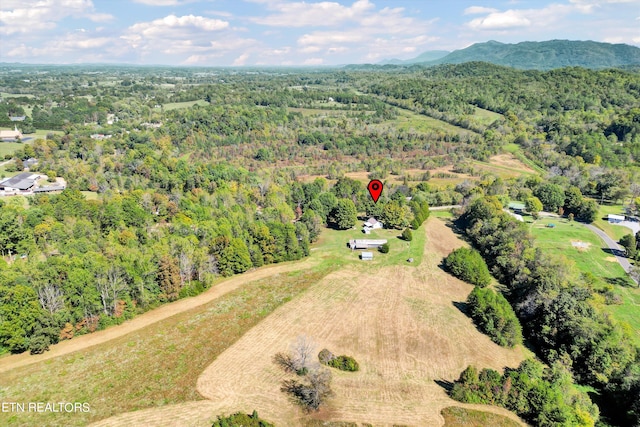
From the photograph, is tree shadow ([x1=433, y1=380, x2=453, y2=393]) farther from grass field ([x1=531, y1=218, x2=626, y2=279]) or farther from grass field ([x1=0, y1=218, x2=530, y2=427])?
grass field ([x1=531, y1=218, x2=626, y2=279])

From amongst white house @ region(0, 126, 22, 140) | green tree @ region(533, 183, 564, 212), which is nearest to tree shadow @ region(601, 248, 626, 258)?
green tree @ region(533, 183, 564, 212)

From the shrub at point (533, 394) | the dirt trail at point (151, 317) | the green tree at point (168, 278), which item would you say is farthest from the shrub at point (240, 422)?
the green tree at point (168, 278)

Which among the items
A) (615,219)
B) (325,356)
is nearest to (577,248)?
(615,219)

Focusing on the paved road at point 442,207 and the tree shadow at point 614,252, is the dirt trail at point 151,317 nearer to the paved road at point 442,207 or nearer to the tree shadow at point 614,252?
the paved road at point 442,207

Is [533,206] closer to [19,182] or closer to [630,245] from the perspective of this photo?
[630,245]

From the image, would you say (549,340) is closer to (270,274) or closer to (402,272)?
(402,272)

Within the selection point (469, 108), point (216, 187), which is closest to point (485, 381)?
point (216, 187)

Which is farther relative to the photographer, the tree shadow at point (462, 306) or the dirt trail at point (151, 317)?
the tree shadow at point (462, 306)
